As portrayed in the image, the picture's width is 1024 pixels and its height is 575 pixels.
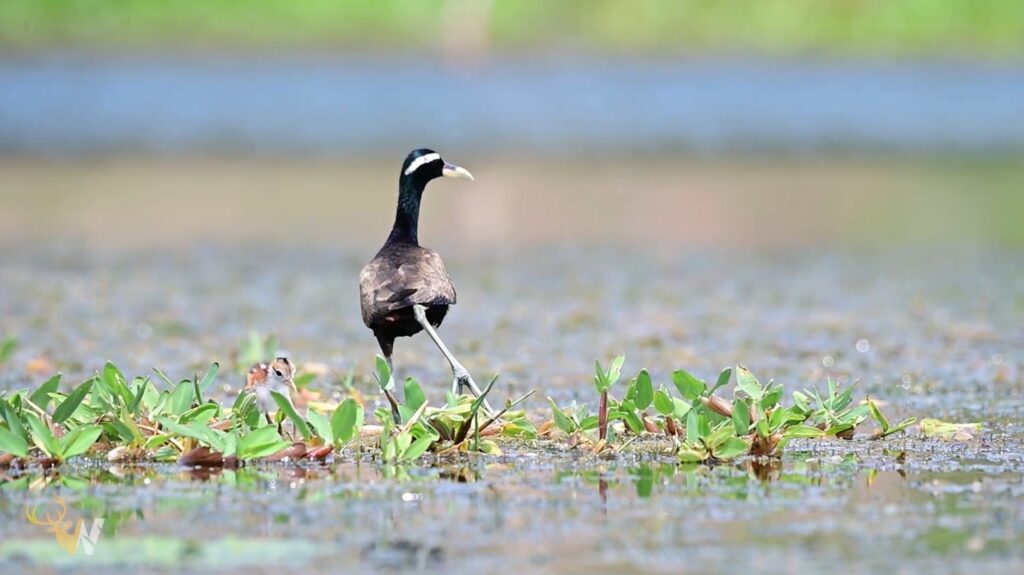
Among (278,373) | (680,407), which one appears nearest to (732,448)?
(680,407)

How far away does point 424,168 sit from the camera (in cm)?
868

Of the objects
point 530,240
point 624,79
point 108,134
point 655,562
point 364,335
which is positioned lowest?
point 655,562

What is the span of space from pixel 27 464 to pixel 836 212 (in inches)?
555

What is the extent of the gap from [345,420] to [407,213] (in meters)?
1.79

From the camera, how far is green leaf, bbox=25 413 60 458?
686 centimetres

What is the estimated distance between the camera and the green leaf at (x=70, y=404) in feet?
23.1

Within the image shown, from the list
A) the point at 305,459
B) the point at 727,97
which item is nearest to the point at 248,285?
the point at 305,459

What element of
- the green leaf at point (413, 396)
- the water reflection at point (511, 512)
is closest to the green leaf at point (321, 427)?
the water reflection at point (511, 512)

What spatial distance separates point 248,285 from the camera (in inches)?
561

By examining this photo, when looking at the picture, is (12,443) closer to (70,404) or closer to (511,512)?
(70,404)

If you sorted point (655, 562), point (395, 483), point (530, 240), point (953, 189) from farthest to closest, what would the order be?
point (953, 189) < point (530, 240) < point (395, 483) < point (655, 562)

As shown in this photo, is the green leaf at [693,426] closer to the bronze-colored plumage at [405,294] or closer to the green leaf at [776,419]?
the green leaf at [776,419]

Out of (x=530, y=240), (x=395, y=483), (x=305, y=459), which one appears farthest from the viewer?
(x=530, y=240)

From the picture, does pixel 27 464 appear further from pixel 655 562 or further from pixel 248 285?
pixel 248 285
